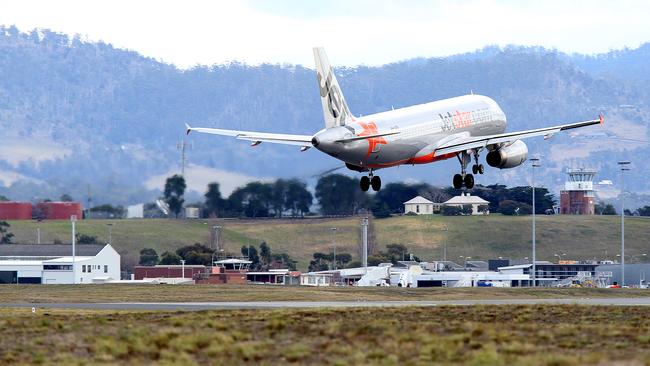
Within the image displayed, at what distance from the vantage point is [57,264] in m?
159

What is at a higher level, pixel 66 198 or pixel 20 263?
pixel 66 198

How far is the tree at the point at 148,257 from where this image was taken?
183 meters

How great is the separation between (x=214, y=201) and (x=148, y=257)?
14042 mm

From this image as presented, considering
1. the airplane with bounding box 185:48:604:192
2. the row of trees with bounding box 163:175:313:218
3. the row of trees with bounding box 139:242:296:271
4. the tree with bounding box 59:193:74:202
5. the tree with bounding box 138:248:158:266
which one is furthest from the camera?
the tree with bounding box 138:248:158:266

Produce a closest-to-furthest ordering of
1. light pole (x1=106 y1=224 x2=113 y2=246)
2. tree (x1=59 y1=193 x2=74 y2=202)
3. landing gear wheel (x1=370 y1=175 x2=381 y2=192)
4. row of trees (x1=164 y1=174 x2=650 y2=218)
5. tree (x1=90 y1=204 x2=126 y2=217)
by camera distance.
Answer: landing gear wheel (x1=370 y1=175 x2=381 y2=192), row of trees (x1=164 y1=174 x2=650 y2=218), tree (x1=59 y1=193 x2=74 y2=202), tree (x1=90 y1=204 x2=126 y2=217), light pole (x1=106 y1=224 x2=113 y2=246)

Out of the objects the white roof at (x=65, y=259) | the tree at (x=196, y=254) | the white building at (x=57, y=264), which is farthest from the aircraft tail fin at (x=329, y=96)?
the tree at (x=196, y=254)

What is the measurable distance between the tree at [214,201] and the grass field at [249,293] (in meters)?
48.1

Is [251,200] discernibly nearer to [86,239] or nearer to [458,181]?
[86,239]

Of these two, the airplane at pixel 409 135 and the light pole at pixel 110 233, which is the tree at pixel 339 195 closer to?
the light pole at pixel 110 233

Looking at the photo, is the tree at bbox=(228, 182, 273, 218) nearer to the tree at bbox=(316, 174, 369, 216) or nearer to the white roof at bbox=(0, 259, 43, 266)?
the tree at bbox=(316, 174, 369, 216)

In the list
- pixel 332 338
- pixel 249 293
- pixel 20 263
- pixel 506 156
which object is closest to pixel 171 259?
pixel 20 263

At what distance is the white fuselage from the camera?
276ft

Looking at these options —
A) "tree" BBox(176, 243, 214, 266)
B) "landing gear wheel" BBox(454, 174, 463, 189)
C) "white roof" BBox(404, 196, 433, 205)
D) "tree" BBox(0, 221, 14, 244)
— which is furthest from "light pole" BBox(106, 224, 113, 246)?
"landing gear wheel" BBox(454, 174, 463, 189)

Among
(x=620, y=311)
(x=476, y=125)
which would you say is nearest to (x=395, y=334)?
(x=620, y=311)
